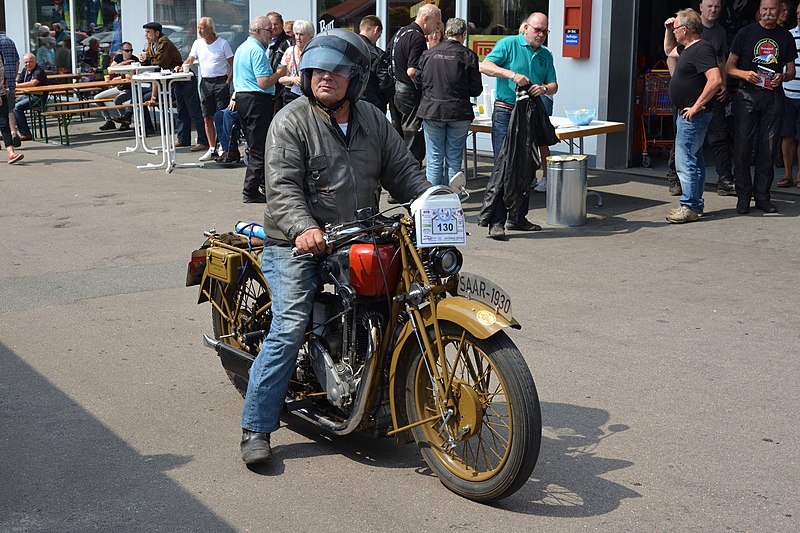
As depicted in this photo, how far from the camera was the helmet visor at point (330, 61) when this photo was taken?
14.7ft

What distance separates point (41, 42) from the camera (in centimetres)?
2459

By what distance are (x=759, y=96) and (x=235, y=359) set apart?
710cm

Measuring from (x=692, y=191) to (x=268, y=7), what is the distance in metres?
10.3

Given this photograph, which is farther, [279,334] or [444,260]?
[279,334]

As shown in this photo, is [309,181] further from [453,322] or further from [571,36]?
[571,36]

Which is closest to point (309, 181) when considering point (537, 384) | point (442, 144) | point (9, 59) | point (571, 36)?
point (537, 384)

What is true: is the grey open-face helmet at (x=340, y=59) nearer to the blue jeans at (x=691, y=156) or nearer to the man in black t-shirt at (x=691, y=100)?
the man in black t-shirt at (x=691, y=100)

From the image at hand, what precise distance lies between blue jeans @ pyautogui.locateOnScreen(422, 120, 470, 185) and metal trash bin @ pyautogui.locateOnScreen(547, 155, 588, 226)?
3.26 feet

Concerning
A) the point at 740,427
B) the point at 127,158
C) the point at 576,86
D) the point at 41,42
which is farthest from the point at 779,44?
the point at 41,42

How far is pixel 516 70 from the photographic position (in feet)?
33.1

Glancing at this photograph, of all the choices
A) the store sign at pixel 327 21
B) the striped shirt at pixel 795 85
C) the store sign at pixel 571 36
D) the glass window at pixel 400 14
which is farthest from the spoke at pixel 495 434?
the glass window at pixel 400 14

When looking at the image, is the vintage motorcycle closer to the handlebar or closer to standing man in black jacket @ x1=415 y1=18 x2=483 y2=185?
the handlebar

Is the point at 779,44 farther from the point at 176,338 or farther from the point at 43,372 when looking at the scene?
the point at 43,372

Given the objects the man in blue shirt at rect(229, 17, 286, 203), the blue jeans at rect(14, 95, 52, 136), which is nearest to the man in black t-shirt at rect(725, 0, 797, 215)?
the man in blue shirt at rect(229, 17, 286, 203)
